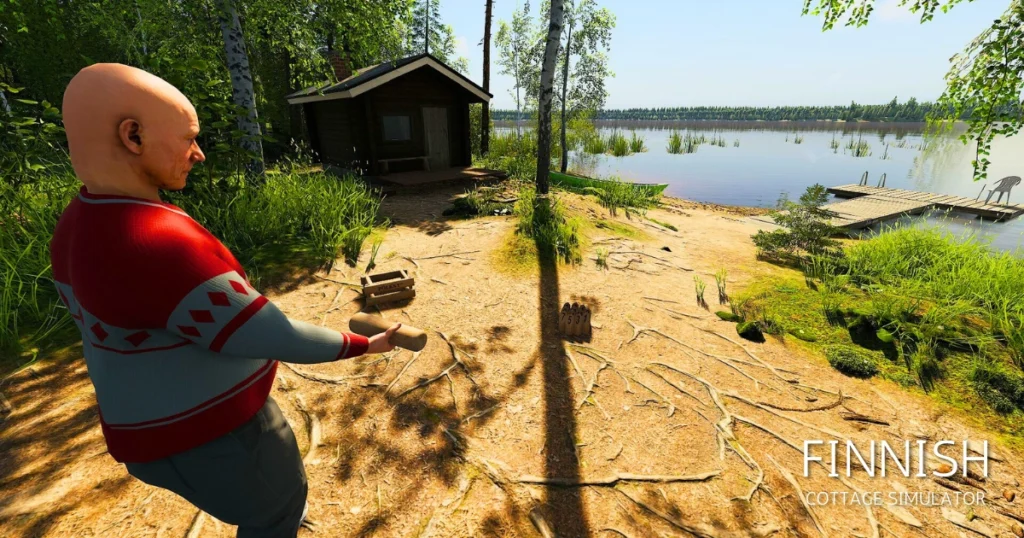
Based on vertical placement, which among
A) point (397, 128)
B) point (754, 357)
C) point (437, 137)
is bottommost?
point (754, 357)

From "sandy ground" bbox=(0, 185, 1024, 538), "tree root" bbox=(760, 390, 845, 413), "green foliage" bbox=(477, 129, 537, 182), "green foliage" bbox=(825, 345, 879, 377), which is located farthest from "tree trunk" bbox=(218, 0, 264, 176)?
"green foliage" bbox=(477, 129, 537, 182)

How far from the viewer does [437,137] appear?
1316 cm

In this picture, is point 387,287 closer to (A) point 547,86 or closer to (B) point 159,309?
(B) point 159,309

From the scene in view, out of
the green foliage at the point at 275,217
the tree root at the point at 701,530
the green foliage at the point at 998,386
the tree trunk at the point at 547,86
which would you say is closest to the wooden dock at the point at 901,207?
the tree trunk at the point at 547,86

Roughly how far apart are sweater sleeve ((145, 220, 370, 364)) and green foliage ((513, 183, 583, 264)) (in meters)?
5.33

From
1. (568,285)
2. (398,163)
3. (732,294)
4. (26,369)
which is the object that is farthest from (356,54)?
(732,294)

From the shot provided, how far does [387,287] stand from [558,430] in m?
2.71

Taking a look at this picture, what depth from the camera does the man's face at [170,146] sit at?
3.30 feet

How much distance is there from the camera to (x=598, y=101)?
2052 centimetres

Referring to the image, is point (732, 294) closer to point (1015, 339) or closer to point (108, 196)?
point (1015, 339)

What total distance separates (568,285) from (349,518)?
155 inches

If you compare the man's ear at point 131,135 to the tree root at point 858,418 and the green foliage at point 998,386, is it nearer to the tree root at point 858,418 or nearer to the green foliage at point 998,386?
the tree root at point 858,418

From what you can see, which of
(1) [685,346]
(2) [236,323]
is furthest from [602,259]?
(2) [236,323]

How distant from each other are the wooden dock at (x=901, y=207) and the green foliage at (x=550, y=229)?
11132 millimetres
